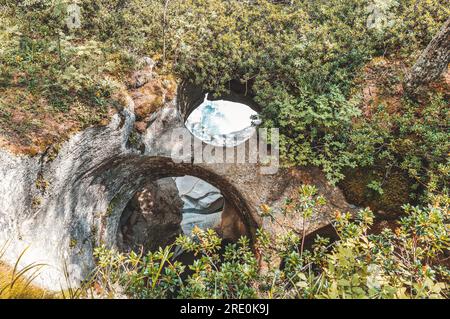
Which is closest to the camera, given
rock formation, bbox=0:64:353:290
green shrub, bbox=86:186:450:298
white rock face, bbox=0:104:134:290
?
green shrub, bbox=86:186:450:298

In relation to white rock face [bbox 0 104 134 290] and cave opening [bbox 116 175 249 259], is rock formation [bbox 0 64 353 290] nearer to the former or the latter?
white rock face [bbox 0 104 134 290]

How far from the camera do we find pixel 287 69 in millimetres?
6703

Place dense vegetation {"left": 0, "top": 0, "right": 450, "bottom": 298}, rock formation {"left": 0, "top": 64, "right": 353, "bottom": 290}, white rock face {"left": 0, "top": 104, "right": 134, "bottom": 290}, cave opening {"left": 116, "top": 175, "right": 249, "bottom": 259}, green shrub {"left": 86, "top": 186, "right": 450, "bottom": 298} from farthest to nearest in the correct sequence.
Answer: cave opening {"left": 116, "top": 175, "right": 249, "bottom": 259} < dense vegetation {"left": 0, "top": 0, "right": 450, "bottom": 298} < rock formation {"left": 0, "top": 64, "right": 353, "bottom": 290} < white rock face {"left": 0, "top": 104, "right": 134, "bottom": 290} < green shrub {"left": 86, "top": 186, "right": 450, "bottom": 298}

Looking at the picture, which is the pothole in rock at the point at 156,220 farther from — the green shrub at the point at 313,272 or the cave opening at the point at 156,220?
the green shrub at the point at 313,272

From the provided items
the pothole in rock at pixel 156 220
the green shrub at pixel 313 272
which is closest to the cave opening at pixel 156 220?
the pothole in rock at pixel 156 220

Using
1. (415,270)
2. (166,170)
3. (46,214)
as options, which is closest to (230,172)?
(166,170)

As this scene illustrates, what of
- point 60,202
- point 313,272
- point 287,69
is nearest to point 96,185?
point 60,202

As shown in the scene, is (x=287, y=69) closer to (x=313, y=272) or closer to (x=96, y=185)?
(x=313, y=272)

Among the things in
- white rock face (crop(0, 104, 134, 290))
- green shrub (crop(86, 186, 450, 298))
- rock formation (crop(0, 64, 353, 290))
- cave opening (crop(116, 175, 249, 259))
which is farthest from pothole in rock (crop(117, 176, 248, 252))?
green shrub (crop(86, 186, 450, 298))

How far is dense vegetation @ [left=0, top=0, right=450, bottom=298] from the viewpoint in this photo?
199 inches

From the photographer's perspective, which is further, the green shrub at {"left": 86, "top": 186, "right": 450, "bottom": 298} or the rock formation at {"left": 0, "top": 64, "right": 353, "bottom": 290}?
the rock formation at {"left": 0, "top": 64, "right": 353, "bottom": 290}

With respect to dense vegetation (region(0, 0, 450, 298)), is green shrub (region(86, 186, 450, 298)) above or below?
below

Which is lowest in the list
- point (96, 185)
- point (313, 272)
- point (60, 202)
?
point (313, 272)
